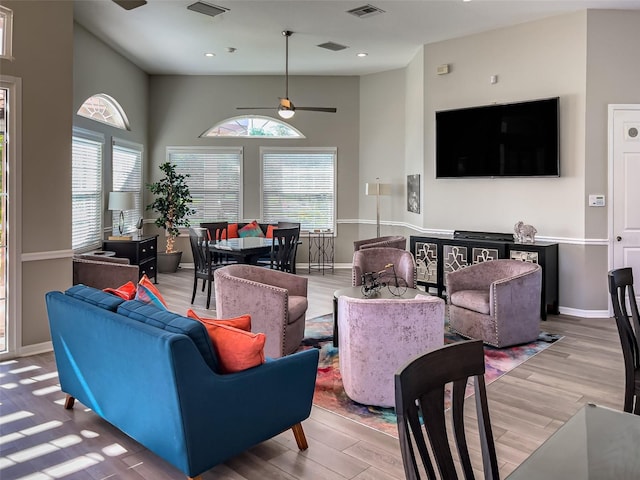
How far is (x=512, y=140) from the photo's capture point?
5961 mm

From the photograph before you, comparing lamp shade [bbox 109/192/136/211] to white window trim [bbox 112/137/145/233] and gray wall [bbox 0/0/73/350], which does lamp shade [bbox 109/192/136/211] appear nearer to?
white window trim [bbox 112/137/145/233]

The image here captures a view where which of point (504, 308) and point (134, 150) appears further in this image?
point (134, 150)

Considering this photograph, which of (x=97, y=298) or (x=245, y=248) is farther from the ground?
(x=245, y=248)

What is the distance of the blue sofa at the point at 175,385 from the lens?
2152mm

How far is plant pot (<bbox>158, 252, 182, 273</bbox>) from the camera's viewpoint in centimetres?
855

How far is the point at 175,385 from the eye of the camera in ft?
6.91

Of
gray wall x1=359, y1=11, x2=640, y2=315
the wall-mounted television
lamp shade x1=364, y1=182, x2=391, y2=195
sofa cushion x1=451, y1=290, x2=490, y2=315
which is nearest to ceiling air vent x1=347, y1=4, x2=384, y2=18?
gray wall x1=359, y1=11, x2=640, y2=315

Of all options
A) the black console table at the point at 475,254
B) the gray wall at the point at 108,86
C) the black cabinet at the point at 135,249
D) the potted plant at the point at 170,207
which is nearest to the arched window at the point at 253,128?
the potted plant at the point at 170,207

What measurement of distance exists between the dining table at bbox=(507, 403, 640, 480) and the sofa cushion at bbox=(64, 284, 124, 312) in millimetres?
2151

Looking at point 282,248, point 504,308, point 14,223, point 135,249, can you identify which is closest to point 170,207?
point 135,249

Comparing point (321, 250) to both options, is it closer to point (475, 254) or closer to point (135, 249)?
point (135, 249)

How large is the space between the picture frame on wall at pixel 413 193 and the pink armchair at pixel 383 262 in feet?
6.92

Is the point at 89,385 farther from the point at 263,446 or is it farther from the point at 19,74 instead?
the point at 19,74

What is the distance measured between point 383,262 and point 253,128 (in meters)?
4.75
